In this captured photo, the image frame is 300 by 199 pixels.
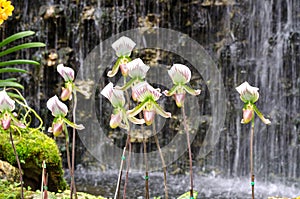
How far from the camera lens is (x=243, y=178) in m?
5.34

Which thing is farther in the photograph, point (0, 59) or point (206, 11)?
point (0, 59)

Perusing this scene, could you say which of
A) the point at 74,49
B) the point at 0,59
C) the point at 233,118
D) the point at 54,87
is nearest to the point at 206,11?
the point at 233,118

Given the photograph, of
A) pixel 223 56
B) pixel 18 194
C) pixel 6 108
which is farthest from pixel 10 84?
pixel 223 56

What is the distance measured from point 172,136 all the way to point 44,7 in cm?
231

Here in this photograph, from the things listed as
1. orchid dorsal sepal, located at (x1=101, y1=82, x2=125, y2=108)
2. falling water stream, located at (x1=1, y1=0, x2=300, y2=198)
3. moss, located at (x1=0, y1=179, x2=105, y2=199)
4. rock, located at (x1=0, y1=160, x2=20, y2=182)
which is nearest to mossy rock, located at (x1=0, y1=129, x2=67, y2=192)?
rock, located at (x1=0, y1=160, x2=20, y2=182)

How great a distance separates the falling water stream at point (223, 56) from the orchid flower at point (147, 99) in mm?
4178

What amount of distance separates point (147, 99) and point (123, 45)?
15 centimetres

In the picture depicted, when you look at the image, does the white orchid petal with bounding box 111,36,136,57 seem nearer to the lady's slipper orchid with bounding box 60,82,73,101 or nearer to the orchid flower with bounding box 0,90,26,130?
the lady's slipper orchid with bounding box 60,82,73,101

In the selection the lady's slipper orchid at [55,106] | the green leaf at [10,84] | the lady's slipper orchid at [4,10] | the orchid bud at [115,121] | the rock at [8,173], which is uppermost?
the lady's slipper orchid at [4,10]

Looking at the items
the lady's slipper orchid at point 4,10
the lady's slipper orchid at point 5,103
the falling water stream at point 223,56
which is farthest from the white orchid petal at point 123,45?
the falling water stream at point 223,56

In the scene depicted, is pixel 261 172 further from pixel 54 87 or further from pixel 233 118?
pixel 54 87

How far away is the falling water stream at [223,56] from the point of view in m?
5.32

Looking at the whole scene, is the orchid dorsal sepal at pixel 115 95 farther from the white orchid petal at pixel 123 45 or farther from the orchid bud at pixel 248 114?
the orchid bud at pixel 248 114

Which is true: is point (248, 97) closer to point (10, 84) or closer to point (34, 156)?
point (34, 156)
